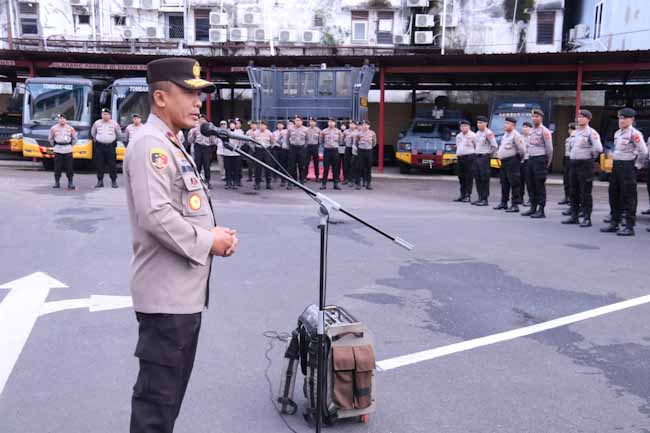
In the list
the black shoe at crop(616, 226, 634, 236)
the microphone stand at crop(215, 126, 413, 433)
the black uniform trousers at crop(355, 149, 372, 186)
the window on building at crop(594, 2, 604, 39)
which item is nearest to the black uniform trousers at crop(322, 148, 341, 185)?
the black uniform trousers at crop(355, 149, 372, 186)

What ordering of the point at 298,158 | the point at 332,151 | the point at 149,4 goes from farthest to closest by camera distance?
the point at 149,4
the point at 298,158
the point at 332,151

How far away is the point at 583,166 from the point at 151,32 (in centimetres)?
2336

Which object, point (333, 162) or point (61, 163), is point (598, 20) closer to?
point (333, 162)

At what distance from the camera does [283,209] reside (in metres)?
12.1

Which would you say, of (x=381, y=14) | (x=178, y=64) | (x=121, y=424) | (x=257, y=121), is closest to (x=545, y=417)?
(x=121, y=424)

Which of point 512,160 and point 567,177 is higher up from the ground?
point 512,160

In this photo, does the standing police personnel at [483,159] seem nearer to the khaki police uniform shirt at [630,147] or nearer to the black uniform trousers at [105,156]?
the khaki police uniform shirt at [630,147]

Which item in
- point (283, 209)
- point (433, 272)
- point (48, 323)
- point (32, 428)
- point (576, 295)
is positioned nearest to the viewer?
point (32, 428)

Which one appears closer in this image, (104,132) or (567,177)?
(567,177)

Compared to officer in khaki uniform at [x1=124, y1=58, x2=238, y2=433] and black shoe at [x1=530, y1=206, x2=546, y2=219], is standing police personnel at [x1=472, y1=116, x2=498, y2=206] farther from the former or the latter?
officer in khaki uniform at [x1=124, y1=58, x2=238, y2=433]

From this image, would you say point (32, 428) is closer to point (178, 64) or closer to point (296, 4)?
point (178, 64)

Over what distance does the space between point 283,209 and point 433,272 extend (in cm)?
539

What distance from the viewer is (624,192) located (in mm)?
10039

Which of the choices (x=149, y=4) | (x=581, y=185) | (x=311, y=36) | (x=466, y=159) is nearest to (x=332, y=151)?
(x=466, y=159)
